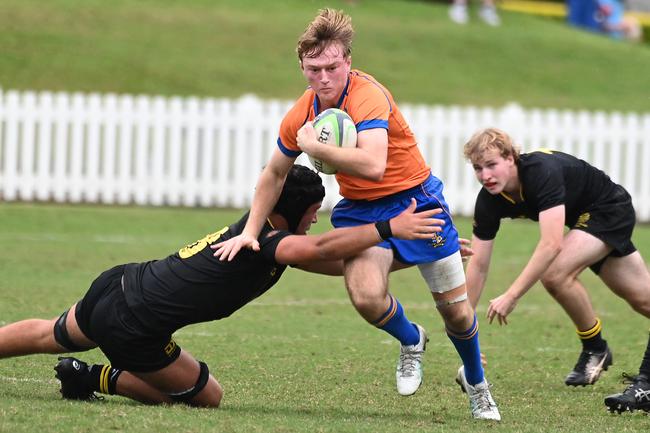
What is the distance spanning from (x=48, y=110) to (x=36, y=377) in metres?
12.1

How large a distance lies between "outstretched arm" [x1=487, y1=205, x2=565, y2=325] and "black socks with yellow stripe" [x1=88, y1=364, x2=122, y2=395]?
215 centimetres

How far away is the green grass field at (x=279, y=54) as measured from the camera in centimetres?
2614

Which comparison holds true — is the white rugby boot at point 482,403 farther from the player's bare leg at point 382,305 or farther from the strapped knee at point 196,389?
the strapped knee at point 196,389

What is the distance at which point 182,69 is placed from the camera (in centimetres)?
2695

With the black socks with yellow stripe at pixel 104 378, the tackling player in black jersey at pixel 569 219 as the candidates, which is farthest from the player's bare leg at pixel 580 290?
the black socks with yellow stripe at pixel 104 378

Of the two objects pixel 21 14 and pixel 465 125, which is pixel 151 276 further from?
pixel 21 14

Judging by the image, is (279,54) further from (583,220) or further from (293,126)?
(293,126)

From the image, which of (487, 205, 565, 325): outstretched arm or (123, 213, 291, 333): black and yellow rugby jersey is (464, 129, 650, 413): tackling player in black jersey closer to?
(487, 205, 565, 325): outstretched arm

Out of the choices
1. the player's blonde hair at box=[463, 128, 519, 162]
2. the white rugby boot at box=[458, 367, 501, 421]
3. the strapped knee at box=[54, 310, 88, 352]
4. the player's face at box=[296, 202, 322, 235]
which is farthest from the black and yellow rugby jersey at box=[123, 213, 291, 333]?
the player's blonde hair at box=[463, 128, 519, 162]

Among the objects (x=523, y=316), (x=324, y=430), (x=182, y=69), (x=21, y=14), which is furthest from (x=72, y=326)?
(x=21, y=14)

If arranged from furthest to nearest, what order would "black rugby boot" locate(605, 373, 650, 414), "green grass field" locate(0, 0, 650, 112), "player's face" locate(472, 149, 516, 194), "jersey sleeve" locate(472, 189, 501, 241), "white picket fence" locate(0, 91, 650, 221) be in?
1. "green grass field" locate(0, 0, 650, 112)
2. "white picket fence" locate(0, 91, 650, 221)
3. "jersey sleeve" locate(472, 189, 501, 241)
4. "player's face" locate(472, 149, 516, 194)
5. "black rugby boot" locate(605, 373, 650, 414)

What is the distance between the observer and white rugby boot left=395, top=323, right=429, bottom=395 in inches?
265

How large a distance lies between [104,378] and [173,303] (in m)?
0.71

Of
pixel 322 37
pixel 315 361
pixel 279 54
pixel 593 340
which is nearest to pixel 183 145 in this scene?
pixel 279 54
